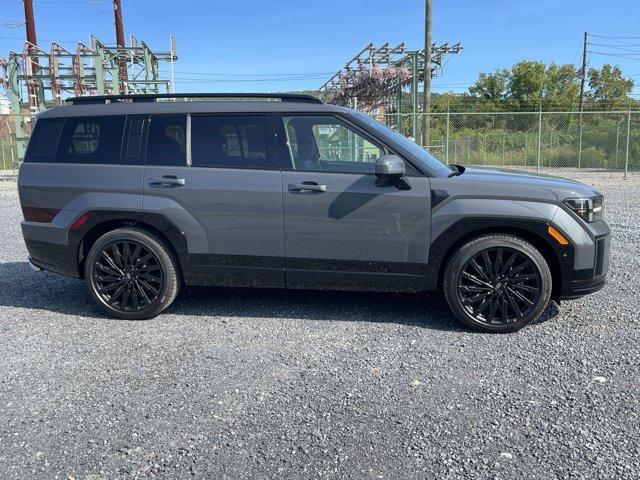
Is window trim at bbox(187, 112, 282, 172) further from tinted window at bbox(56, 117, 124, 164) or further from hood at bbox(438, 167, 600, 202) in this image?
hood at bbox(438, 167, 600, 202)

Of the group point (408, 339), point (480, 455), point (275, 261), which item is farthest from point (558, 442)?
point (275, 261)

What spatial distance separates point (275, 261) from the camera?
4.70 m

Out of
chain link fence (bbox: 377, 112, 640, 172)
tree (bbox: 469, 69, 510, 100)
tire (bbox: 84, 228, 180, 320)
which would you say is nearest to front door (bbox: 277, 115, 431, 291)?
tire (bbox: 84, 228, 180, 320)

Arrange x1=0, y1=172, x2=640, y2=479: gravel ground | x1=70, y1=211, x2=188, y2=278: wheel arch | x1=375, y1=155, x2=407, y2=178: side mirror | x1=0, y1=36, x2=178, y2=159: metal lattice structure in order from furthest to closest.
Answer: x1=0, y1=36, x2=178, y2=159: metal lattice structure, x1=70, y1=211, x2=188, y2=278: wheel arch, x1=375, y1=155, x2=407, y2=178: side mirror, x1=0, y1=172, x2=640, y2=479: gravel ground

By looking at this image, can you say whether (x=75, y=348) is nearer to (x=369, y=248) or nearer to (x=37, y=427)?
(x=37, y=427)

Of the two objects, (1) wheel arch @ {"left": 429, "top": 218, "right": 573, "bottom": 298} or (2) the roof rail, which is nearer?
(1) wheel arch @ {"left": 429, "top": 218, "right": 573, "bottom": 298}

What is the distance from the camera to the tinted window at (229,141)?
4.72m

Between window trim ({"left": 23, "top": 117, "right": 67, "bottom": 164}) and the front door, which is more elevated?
window trim ({"left": 23, "top": 117, "right": 67, "bottom": 164})

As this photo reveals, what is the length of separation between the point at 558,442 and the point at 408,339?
161 centimetres

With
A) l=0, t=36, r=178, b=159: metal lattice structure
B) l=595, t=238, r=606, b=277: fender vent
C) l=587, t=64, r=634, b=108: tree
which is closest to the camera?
l=595, t=238, r=606, b=277: fender vent

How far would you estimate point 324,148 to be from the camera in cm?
493

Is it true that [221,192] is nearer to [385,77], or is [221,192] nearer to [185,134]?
[185,134]

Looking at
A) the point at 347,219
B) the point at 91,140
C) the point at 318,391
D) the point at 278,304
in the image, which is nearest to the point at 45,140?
the point at 91,140

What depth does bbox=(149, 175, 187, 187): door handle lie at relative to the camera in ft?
15.5
